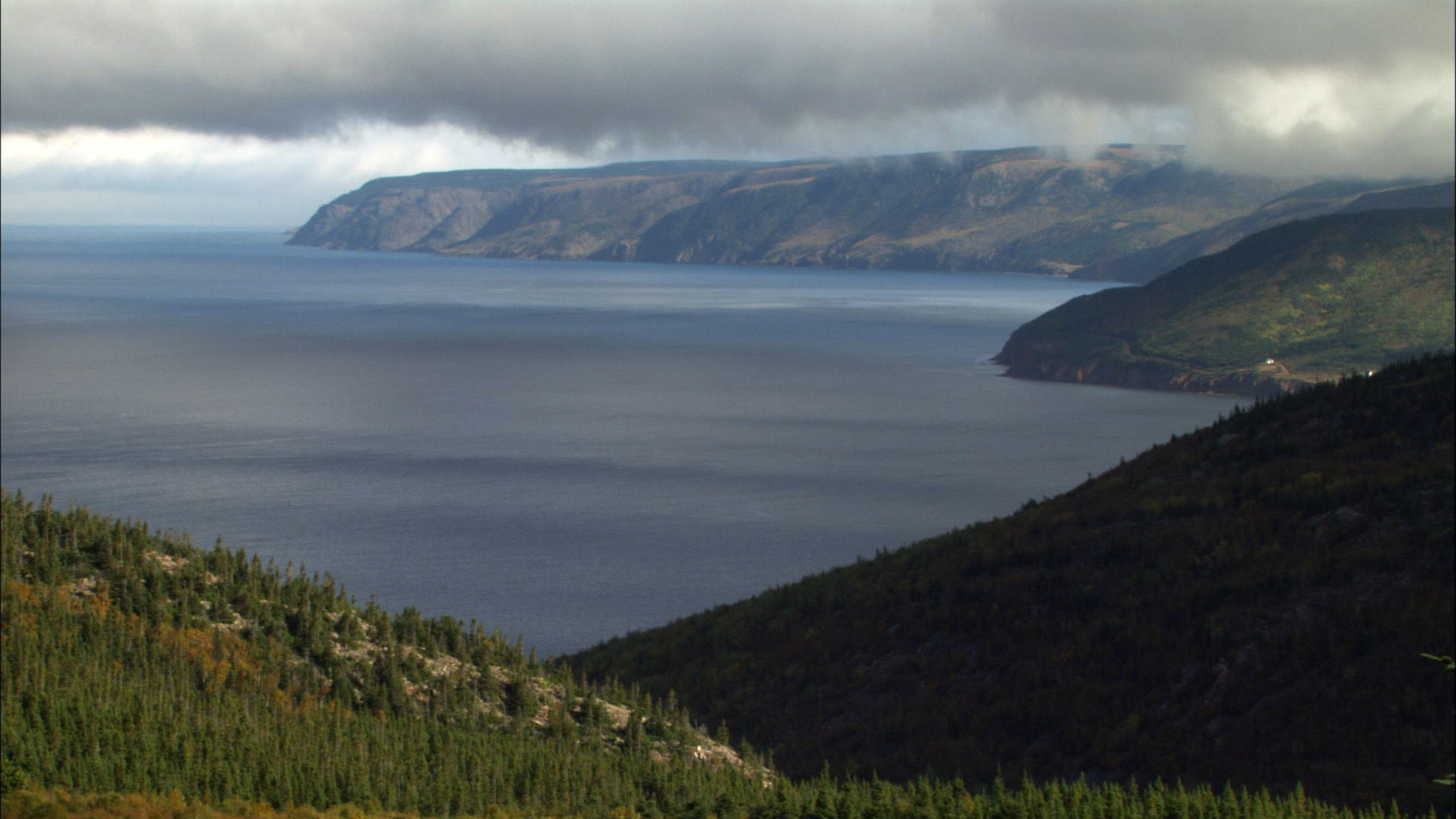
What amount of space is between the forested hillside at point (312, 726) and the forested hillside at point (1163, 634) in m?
5.24

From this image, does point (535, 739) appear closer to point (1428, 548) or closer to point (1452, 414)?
point (1428, 548)

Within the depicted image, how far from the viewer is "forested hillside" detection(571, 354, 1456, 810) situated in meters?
69.4

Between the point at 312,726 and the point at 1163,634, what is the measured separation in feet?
157

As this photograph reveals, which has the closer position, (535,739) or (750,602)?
(535,739)

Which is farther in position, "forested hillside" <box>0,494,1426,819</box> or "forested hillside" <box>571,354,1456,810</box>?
"forested hillside" <box>571,354,1456,810</box>

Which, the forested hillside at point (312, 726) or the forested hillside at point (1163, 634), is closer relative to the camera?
the forested hillside at point (312, 726)

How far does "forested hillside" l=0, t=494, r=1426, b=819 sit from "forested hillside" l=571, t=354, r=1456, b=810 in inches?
206

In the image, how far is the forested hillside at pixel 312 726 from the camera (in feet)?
188

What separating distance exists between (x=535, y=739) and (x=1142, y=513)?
51.6 meters

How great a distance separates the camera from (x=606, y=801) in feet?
201

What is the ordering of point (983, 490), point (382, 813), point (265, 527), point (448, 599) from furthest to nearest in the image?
point (983, 490) < point (265, 527) < point (448, 599) < point (382, 813)

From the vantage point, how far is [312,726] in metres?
63.6

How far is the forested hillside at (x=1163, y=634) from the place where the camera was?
69.4m

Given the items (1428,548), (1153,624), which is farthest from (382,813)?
(1428,548)
